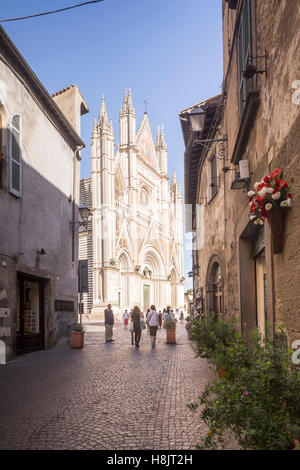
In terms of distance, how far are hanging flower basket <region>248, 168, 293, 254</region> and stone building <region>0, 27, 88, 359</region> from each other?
19.4 ft

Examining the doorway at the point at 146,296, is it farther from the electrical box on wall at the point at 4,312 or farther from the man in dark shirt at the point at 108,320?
the electrical box on wall at the point at 4,312

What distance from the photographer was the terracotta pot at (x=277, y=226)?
12.6 ft

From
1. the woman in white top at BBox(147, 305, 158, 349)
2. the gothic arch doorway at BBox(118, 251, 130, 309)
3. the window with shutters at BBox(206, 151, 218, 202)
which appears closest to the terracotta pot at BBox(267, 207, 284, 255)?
the window with shutters at BBox(206, 151, 218, 202)

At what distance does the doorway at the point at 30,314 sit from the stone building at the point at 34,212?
0.09 feet

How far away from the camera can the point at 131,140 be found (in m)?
42.5

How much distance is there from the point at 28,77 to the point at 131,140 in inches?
1270

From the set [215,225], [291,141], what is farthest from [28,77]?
[291,141]

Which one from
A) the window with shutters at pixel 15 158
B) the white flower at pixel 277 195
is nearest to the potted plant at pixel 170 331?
the window with shutters at pixel 15 158

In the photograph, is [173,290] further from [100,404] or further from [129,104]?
[100,404]

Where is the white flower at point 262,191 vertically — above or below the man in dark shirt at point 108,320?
above

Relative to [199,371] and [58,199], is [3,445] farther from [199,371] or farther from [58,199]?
[58,199]

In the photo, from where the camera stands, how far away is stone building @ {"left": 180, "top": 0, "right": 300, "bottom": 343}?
372 cm

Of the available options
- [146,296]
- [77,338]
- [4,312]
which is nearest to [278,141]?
[4,312]

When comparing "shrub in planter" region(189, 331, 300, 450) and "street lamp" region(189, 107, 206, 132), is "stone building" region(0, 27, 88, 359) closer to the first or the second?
"street lamp" region(189, 107, 206, 132)
